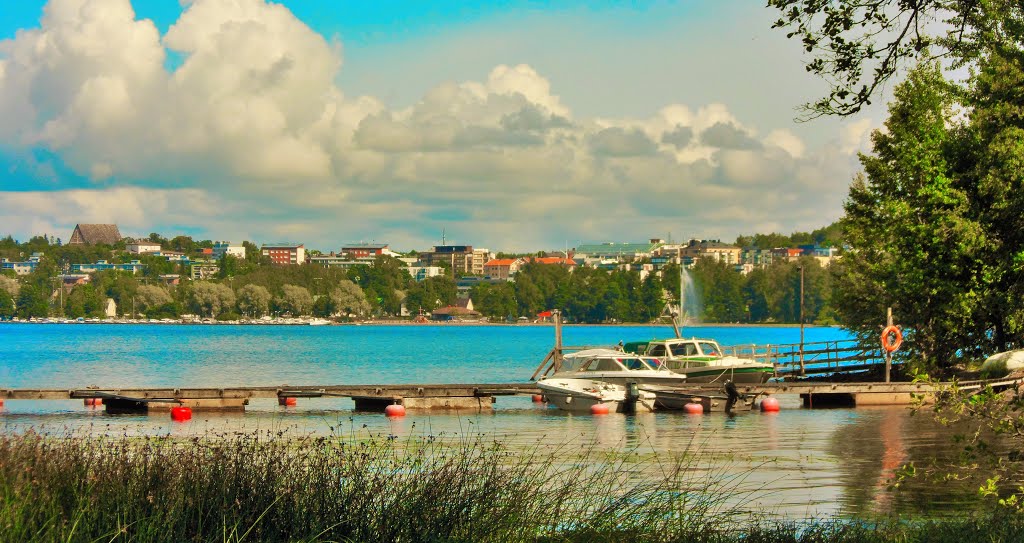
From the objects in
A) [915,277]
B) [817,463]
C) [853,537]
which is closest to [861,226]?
[915,277]

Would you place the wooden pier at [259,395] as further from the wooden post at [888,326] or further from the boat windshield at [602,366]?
the wooden post at [888,326]

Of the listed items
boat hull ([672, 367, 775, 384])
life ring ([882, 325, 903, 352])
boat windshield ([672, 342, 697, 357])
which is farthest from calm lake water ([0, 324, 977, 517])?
boat windshield ([672, 342, 697, 357])

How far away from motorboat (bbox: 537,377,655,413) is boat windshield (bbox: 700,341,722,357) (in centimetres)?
665

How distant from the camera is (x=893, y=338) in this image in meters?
38.2

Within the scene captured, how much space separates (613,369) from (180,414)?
13882mm

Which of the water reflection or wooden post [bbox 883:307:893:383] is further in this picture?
wooden post [bbox 883:307:893:383]

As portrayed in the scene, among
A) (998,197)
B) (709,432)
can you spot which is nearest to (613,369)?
(709,432)

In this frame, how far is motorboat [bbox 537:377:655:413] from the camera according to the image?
3516cm

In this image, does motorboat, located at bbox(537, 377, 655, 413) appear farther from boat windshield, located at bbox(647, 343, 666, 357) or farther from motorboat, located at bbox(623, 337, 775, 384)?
boat windshield, located at bbox(647, 343, 666, 357)

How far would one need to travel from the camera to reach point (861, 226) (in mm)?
42094

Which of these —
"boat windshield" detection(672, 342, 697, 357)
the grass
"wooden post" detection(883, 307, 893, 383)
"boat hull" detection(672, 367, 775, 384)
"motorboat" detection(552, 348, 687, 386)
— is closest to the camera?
the grass

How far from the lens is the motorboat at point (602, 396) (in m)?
35.2

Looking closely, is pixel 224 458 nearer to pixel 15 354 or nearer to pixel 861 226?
pixel 861 226

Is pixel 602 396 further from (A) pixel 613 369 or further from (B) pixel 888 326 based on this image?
(B) pixel 888 326
